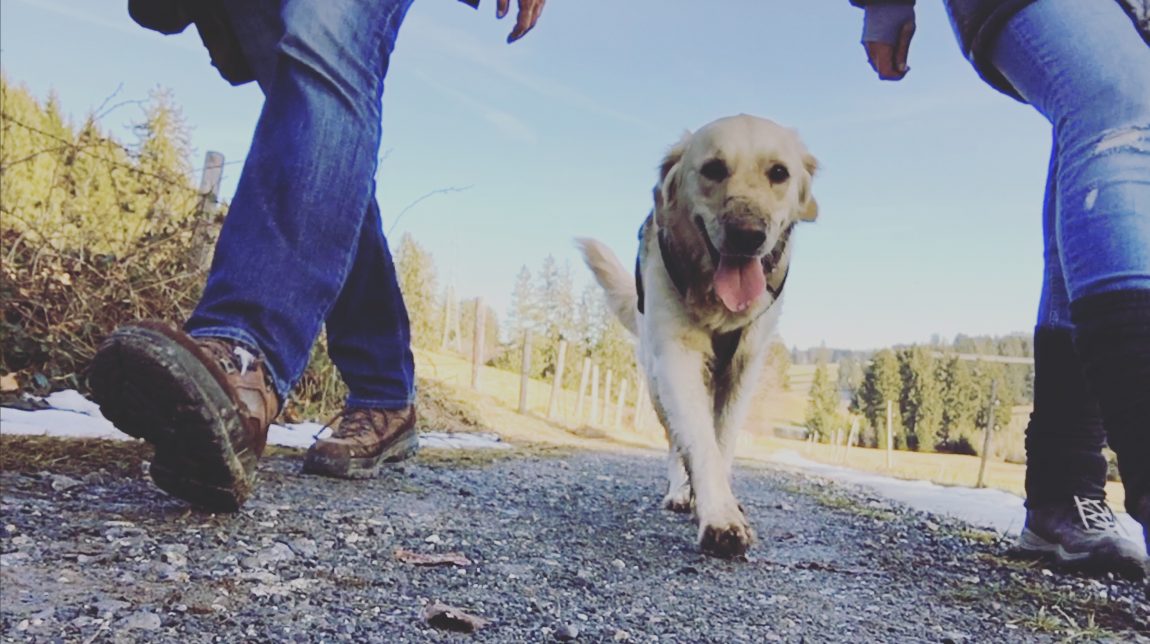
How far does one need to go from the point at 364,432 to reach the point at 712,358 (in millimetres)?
1155

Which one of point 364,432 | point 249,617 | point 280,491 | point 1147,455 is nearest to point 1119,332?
point 1147,455

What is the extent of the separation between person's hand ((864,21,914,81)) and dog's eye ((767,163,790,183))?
0.55 meters

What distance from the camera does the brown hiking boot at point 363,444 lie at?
2.43 m

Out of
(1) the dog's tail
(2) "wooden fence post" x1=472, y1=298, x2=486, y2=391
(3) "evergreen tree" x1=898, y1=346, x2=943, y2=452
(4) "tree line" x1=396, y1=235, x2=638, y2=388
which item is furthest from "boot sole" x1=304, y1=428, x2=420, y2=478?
(3) "evergreen tree" x1=898, y1=346, x2=943, y2=452

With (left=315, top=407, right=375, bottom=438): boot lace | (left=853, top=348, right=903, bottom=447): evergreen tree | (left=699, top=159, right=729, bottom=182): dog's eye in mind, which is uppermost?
(left=853, top=348, right=903, bottom=447): evergreen tree

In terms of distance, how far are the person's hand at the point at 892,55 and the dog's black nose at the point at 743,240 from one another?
1.80 ft

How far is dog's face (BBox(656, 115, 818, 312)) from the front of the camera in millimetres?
2449

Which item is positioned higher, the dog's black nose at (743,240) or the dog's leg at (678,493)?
the dog's black nose at (743,240)

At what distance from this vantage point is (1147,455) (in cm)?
124

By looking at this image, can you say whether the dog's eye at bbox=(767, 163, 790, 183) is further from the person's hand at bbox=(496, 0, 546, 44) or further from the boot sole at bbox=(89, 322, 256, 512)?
the boot sole at bbox=(89, 322, 256, 512)

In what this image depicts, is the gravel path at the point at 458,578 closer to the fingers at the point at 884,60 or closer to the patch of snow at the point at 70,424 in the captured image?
the patch of snow at the point at 70,424

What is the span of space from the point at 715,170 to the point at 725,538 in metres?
1.22

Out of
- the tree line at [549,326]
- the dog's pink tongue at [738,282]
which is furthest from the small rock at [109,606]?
the tree line at [549,326]

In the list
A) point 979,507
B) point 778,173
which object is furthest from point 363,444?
point 979,507
